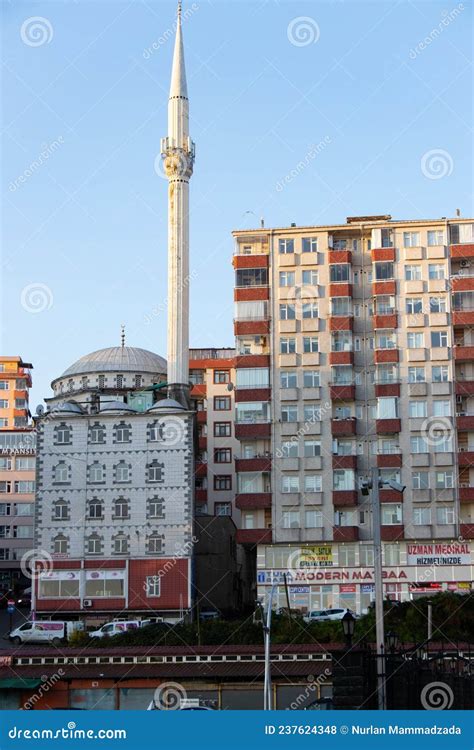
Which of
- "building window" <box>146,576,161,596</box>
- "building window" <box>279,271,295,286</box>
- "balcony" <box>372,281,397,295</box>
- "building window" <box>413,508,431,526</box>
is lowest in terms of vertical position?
"building window" <box>146,576,161,596</box>

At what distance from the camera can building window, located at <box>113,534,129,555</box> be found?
70.3 meters

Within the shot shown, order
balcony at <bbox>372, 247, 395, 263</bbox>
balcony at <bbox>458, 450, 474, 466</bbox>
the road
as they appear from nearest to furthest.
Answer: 1. the road
2. balcony at <bbox>458, 450, 474, 466</bbox>
3. balcony at <bbox>372, 247, 395, 263</bbox>

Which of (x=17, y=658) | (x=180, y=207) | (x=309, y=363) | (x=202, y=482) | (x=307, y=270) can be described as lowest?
(x=17, y=658)

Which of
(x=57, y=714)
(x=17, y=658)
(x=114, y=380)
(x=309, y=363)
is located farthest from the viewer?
(x=114, y=380)

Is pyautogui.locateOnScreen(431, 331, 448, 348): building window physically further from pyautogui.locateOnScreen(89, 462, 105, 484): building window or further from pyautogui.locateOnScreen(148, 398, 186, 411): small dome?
pyautogui.locateOnScreen(89, 462, 105, 484): building window

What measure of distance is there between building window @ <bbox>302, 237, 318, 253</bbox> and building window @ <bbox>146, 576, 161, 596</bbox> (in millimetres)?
23198

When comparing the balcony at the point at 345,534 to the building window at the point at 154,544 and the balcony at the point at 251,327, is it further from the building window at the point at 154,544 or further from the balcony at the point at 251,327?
the balcony at the point at 251,327

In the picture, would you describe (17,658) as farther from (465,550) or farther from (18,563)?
(18,563)

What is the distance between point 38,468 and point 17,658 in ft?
90.9

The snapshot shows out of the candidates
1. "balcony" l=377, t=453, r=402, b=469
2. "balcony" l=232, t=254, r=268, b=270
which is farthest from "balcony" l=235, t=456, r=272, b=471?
"balcony" l=232, t=254, r=268, b=270

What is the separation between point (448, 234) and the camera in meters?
74.6

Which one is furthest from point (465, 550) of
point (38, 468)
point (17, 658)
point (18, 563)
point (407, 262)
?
point (18, 563)

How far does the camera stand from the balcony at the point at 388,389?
240ft

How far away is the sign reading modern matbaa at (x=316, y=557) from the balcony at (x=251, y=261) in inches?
734
